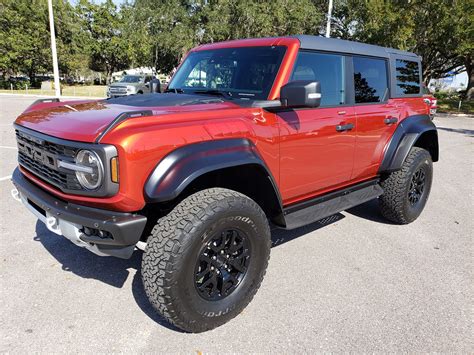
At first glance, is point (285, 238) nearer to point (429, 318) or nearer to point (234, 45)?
point (429, 318)

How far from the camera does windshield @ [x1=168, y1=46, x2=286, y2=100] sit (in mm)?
3186

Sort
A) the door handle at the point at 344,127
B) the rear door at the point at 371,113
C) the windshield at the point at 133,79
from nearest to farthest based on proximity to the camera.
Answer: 1. the door handle at the point at 344,127
2. the rear door at the point at 371,113
3. the windshield at the point at 133,79

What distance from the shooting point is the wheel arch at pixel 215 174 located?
2.30 meters

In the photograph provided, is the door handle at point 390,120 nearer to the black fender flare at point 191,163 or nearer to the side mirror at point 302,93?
the side mirror at point 302,93

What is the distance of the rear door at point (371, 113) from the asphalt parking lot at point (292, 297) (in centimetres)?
88

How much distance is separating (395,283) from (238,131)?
6.42 ft

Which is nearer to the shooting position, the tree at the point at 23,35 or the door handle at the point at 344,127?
the door handle at the point at 344,127

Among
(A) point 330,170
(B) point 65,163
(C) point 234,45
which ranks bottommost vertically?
(A) point 330,170

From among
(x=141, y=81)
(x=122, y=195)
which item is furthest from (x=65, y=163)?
(x=141, y=81)

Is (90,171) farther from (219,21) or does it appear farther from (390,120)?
(219,21)

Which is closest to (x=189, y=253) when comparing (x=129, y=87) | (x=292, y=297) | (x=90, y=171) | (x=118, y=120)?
(x=90, y=171)

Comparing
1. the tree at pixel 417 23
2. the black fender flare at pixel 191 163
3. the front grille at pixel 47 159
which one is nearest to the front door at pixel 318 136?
the black fender flare at pixel 191 163

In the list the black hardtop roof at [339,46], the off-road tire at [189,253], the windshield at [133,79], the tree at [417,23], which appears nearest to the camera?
the off-road tire at [189,253]

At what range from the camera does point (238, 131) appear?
2697 millimetres
